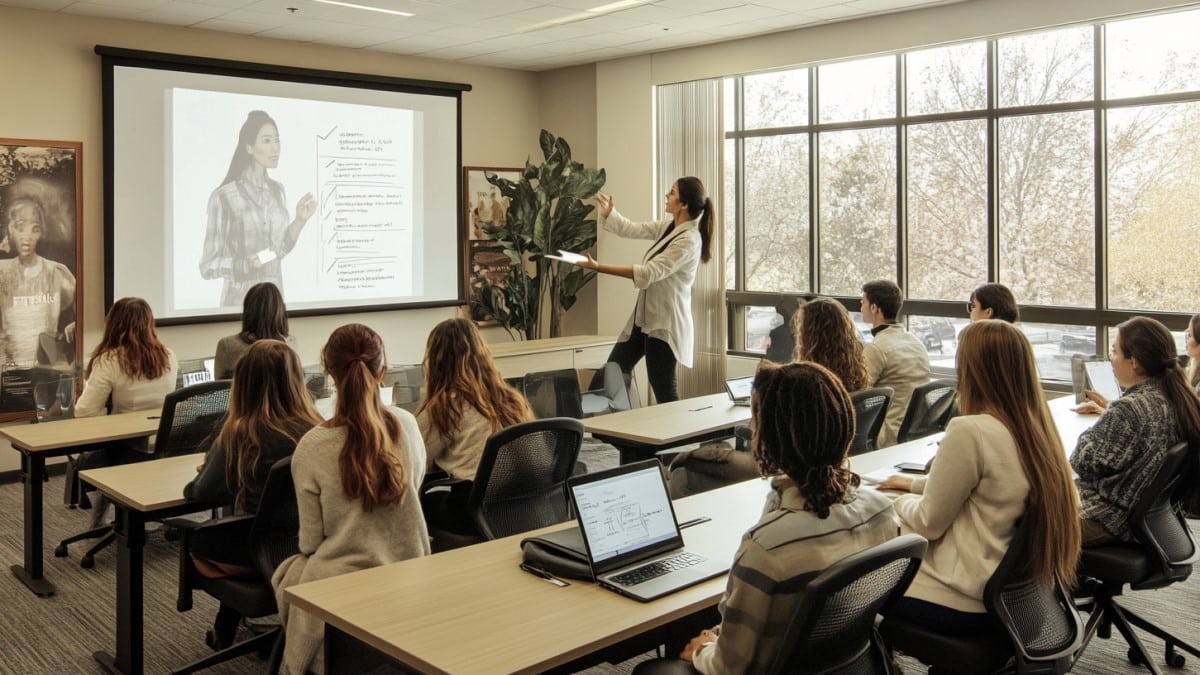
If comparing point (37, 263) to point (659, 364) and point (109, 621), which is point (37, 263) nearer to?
point (109, 621)

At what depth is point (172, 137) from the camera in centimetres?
692

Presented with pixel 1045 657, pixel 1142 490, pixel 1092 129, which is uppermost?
pixel 1092 129

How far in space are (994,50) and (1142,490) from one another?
440cm

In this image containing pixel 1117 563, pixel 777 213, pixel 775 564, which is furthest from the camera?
pixel 777 213

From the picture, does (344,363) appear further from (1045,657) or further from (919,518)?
(1045,657)

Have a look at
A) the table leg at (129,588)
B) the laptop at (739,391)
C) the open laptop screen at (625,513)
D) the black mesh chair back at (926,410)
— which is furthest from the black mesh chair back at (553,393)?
the open laptop screen at (625,513)

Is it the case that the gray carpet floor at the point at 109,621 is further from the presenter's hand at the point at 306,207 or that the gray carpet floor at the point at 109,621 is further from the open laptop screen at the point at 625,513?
the presenter's hand at the point at 306,207

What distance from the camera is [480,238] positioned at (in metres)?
8.79

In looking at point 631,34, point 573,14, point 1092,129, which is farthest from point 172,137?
point 1092,129

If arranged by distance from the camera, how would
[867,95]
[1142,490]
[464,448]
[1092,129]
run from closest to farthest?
1. [1142,490]
2. [464,448]
3. [1092,129]
4. [867,95]

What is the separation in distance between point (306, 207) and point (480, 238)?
164cm

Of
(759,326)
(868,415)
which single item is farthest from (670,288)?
(759,326)

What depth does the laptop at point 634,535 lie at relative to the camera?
88.1 inches

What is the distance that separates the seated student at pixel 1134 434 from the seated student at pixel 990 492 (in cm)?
79
